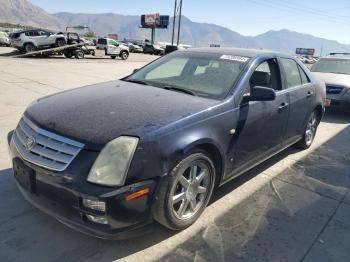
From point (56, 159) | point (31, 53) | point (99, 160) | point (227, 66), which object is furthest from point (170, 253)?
point (31, 53)

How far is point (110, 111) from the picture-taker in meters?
3.09


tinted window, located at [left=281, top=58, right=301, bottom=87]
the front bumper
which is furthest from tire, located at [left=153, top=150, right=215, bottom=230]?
tinted window, located at [left=281, top=58, right=301, bottom=87]

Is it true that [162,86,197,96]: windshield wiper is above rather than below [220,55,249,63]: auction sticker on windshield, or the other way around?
below

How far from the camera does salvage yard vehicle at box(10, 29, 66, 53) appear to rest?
24.5 meters

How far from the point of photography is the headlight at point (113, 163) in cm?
253

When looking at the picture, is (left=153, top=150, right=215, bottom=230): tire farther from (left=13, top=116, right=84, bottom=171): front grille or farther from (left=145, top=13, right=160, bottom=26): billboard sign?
(left=145, top=13, right=160, bottom=26): billboard sign

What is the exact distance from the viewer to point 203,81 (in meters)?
3.89

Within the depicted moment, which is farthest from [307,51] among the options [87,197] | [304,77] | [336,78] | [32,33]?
[87,197]

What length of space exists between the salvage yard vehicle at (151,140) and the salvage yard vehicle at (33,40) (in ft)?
75.5

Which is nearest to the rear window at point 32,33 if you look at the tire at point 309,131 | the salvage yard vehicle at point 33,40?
the salvage yard vehicle at point 33,40

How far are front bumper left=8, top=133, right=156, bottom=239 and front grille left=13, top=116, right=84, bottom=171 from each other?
2.0 inches

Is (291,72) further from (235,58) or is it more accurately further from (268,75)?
(235,58)

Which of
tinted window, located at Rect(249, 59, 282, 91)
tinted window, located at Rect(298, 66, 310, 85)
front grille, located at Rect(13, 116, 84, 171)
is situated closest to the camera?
front grille, located at Rect(13, 116, 84, 171)

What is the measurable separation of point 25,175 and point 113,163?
2.67 ft
